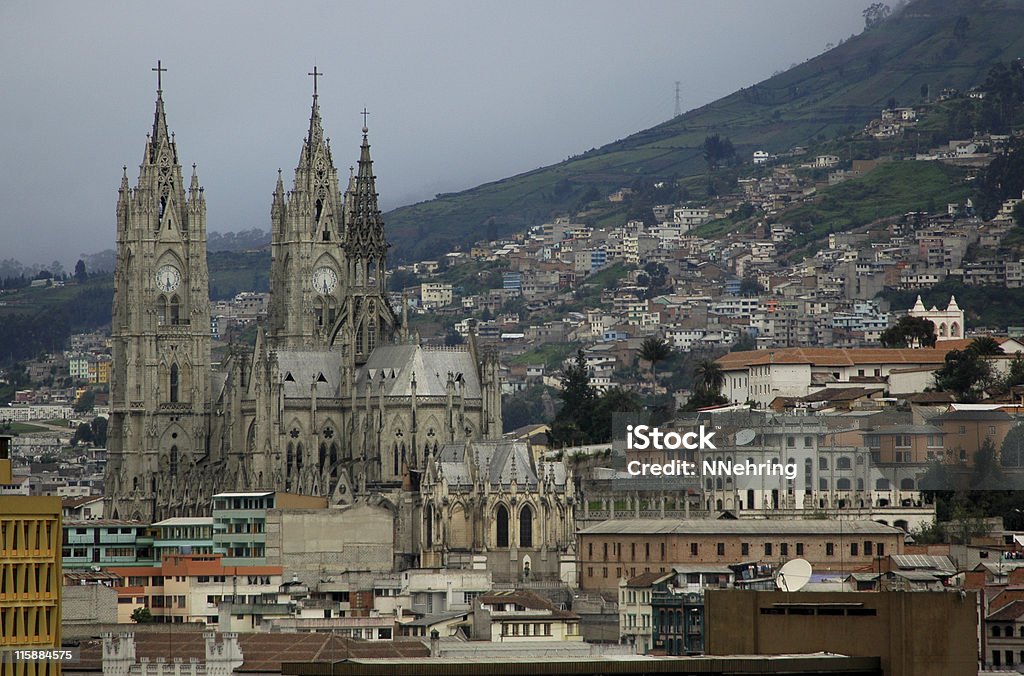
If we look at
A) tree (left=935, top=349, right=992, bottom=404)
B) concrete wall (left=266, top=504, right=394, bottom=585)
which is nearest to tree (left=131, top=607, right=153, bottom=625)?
concrete wall (left=266, top=504, right=394, bottom=585)

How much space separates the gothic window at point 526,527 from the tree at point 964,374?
42529 mm

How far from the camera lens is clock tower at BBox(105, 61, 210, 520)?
156625 mm

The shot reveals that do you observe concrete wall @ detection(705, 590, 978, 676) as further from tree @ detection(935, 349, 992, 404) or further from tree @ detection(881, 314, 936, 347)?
tree @ detection(881, 314, 936, 347)

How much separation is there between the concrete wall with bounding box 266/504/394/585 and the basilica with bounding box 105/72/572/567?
175 inches

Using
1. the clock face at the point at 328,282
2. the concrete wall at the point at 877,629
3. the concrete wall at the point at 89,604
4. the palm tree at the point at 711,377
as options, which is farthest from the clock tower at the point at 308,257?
the concrete wall at the point at 877,629

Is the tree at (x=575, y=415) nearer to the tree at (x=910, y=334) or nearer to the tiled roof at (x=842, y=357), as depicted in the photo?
the tiled roof at (x=842, y=357)

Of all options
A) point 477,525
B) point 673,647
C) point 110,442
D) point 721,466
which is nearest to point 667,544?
point 477,525

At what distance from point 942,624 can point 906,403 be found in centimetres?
10608

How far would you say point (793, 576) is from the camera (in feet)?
250

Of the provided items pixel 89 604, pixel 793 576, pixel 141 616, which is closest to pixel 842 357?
pixel 141 616

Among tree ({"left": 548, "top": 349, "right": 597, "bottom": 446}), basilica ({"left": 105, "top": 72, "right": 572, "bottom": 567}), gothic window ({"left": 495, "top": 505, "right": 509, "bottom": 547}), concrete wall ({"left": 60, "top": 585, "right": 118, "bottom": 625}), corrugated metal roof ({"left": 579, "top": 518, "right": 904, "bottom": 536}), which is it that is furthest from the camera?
tree ({"left": 548, "top": 349, "right": 597, "bottom": 446})

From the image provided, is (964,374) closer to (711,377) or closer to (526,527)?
(711,377)

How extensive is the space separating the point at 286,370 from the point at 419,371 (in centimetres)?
757

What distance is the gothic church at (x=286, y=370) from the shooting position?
147000 mm
